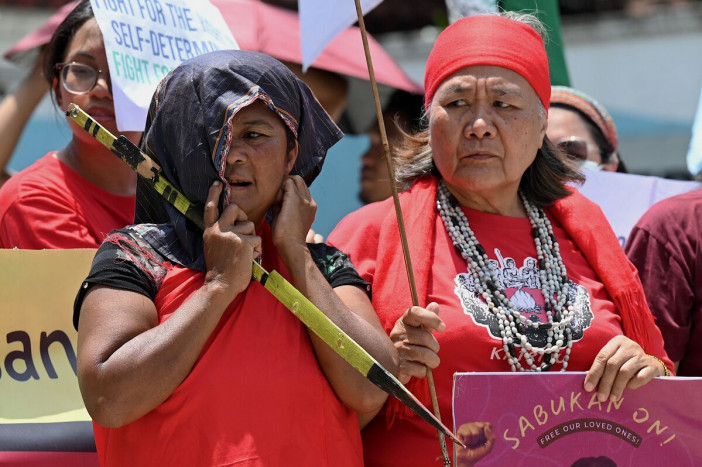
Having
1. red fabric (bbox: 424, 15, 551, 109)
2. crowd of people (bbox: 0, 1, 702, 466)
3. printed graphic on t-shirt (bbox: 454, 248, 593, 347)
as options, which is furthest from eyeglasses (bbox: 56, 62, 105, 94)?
printed graphic on t-shirt (bbox: 454, 248, 593, 347)

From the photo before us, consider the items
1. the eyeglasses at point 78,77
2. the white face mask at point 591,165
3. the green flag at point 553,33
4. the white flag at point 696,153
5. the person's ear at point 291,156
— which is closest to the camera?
the person's ear at point 291,156

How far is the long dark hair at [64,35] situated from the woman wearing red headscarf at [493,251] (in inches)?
48.1

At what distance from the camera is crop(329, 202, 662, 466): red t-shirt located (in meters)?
2.67

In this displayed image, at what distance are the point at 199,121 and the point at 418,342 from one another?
0.72 meters

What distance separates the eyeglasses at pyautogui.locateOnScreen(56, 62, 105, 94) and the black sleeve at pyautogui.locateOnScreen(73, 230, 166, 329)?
1128 millimetres

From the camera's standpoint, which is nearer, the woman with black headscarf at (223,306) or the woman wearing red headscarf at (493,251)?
the woman with black headscarf at (223,306)

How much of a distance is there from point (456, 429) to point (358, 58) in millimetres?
3100

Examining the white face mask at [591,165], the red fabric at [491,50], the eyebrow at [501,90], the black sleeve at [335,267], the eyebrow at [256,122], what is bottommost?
the white face mask at [591,165]

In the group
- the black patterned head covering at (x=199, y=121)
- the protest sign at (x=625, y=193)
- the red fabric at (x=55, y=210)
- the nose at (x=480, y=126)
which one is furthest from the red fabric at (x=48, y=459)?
the protest sign at (x=625, y=193)

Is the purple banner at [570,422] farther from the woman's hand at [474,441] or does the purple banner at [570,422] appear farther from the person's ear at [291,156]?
the person's ear at [291,156]

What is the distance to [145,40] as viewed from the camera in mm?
3404

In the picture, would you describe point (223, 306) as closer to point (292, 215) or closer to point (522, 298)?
point (292, 215)

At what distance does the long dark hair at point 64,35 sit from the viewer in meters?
3.53

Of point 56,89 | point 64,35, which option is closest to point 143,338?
point 56,89
